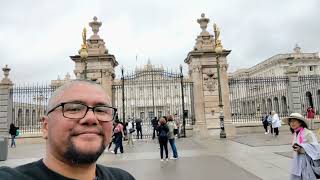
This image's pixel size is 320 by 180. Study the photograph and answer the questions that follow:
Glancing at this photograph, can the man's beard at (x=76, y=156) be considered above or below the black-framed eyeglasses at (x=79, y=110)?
below

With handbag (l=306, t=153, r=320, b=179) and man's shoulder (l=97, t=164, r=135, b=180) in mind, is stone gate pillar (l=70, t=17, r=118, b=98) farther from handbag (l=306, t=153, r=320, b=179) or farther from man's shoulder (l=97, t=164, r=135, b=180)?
man's shoulder (l=97, t=164, r=135, b=180)

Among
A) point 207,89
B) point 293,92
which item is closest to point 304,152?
point 207,89

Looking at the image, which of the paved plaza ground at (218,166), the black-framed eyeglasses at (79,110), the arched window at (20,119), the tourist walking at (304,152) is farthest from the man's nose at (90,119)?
the arched window at (20,119)

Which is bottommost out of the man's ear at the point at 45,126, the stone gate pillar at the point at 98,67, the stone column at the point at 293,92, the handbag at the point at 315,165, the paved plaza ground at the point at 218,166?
the paved plaza ground at the point at 218,166

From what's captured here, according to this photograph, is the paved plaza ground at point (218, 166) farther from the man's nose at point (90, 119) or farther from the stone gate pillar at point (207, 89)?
the stone gate pillar at point (207, 89)

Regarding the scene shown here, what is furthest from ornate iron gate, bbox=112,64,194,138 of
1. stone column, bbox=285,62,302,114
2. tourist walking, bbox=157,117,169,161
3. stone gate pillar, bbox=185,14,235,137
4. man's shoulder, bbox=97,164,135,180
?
man's shoulder, bbox=97,164,135,180

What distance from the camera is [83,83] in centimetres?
190

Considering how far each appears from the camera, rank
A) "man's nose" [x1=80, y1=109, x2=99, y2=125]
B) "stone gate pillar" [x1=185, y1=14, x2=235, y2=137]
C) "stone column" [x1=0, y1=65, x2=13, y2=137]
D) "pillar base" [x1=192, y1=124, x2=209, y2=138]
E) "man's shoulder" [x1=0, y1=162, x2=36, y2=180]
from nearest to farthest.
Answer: "man's shoulder" [x1=0, y1=162, x2=36, y2=180] → "man's nose" [x1=80, y1=109, x2=99, y2=125] → "pillar base" [x1=192, y1=124, x2=209, y2=138] → "stone gate pillar" [x1=185, y1=14, x2=235, y2=137] → "stone column" [x1=0, y1=65, x2=13, y2=137]

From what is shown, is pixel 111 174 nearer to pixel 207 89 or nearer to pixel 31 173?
pixel 31 173

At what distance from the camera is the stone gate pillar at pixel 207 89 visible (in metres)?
21.9

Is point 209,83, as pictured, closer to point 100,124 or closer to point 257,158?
point 257,158

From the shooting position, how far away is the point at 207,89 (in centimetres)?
2239

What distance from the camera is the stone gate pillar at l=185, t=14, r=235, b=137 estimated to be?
21859mm

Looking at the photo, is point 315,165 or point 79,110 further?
point 315,165
